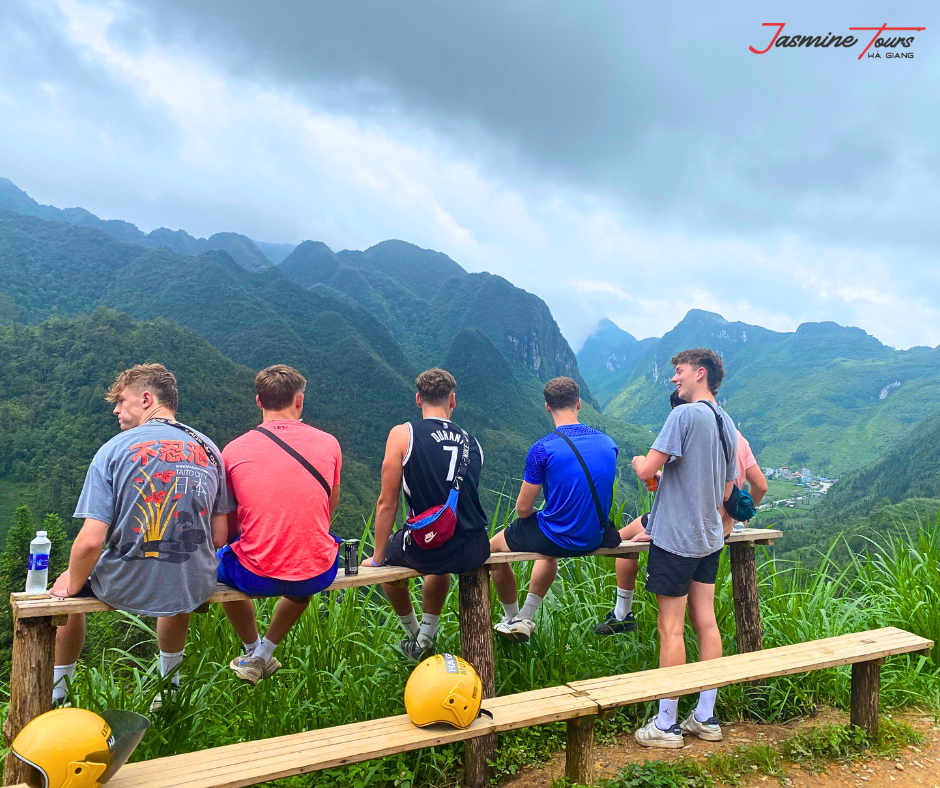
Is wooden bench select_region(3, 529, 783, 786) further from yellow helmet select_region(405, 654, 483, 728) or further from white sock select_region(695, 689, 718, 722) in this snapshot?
white sock select_region(695, 689, 718, 722)

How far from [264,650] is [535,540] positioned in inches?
57.0

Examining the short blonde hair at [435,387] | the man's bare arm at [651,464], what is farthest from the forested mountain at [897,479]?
the short blonde hair at [435,387]

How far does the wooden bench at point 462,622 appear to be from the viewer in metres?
2.17

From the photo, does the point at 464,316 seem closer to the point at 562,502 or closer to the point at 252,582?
the point at 562,502

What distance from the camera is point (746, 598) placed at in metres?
3.50

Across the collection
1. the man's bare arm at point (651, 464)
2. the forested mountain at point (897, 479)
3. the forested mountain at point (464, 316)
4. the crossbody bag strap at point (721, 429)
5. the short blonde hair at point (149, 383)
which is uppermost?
the forested mountain at point (464, 316)

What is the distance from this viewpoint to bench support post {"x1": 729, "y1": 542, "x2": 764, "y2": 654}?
11.4 ft

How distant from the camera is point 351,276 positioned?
191 meters

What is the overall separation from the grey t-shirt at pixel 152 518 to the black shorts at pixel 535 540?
5.02 feet

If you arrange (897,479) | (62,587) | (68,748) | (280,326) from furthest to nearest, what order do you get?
(280,326) → (897,479) → (62,587) → (68,748)

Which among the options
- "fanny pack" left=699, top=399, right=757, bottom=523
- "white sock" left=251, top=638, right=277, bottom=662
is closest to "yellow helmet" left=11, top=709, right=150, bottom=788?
"white sock" left=251, top=638, right=277, bottom=662

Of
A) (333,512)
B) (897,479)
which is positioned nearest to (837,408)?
(897,479)

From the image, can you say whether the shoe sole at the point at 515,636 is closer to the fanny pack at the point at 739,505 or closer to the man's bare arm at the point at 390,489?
the man's bare arm at the point at 390,489

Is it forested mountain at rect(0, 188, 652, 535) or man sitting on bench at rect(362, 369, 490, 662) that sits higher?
forested mountain at rect(0, 188, 652, 535)
